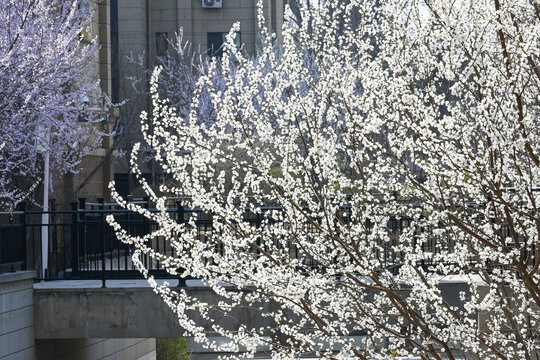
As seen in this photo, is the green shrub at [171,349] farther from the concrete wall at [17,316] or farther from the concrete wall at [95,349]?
the concrete wall at [17,316]

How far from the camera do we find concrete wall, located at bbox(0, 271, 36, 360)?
12.3m

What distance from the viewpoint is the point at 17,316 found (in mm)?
12750

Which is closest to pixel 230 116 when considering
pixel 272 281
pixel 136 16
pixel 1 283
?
pixel 272 281

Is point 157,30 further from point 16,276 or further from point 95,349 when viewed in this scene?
point 16,276

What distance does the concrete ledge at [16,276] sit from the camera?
12352mm

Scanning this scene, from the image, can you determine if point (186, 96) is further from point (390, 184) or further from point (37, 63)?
point (390, 184)

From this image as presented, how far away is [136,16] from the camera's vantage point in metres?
46.3

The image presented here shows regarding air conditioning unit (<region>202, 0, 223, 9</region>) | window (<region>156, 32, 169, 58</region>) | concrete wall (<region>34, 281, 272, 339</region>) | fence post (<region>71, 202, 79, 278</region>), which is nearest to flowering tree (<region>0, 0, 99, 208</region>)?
fence post (<region>71, 202, 79, 278</region>)

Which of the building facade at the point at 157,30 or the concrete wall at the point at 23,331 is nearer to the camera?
the concrete wall at the point at 23,331

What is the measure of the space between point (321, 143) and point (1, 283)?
26.0 feet

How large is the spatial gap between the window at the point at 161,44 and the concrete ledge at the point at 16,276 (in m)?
33.1

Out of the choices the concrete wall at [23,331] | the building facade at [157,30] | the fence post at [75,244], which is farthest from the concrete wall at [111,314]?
the building facade at [157,30]

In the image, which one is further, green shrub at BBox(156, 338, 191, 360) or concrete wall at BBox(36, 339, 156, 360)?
green shrub at BBox(156, 338, 191, 360)

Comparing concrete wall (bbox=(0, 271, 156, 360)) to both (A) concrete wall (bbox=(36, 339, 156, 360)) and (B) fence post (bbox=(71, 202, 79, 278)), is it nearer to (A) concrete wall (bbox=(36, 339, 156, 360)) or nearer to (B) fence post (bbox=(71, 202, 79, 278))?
(A) concrete wall (bbox=(36, 339, 156, 360))
